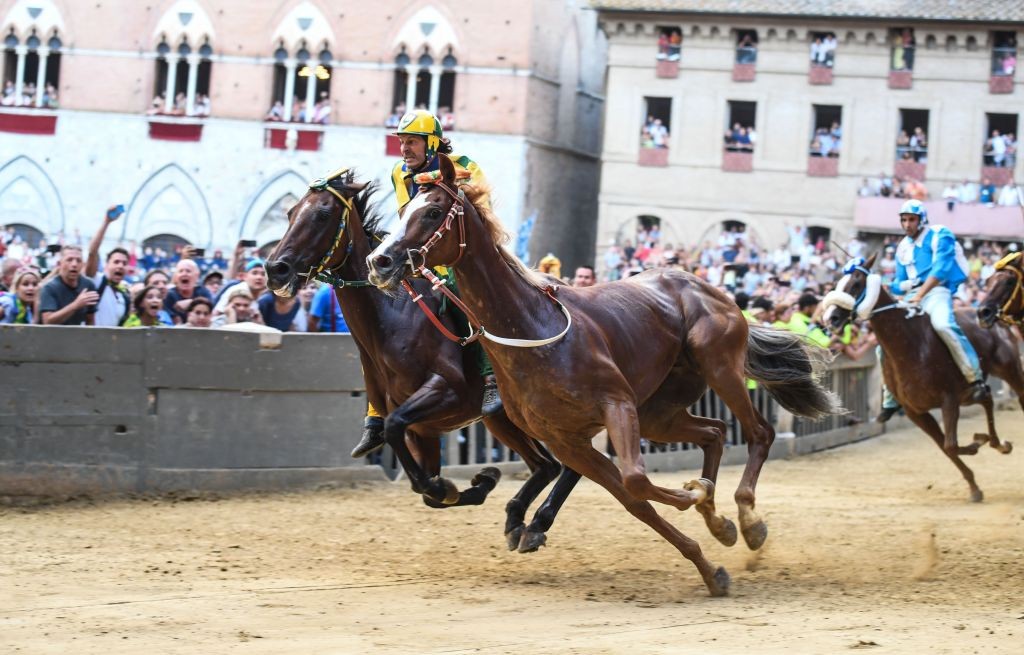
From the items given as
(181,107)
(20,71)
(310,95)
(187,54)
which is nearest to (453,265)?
(310,95)

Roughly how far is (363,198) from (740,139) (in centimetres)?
2997

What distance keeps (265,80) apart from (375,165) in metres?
4.29

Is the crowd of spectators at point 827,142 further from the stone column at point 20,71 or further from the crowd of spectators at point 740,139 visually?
the stone column at point 20,71

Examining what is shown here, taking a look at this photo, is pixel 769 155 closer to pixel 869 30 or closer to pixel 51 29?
pixel 869 30

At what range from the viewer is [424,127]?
28.7ft

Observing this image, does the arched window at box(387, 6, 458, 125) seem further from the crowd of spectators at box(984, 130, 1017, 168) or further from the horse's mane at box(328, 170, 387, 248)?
the horse's mane at box(328, 170, 387, 248)

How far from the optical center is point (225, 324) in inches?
487

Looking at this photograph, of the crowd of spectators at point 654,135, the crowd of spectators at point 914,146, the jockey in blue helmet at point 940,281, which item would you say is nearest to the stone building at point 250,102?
the crowd of spectators at point 654,135

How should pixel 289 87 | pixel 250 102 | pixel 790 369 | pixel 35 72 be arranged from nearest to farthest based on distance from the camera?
1. pixel 790 369
2. pixel 289 87
3. pixel 250 102
4. pixel 35 72

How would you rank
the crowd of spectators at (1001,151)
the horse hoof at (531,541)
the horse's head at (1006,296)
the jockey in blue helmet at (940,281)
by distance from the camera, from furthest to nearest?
the crowd of spectators at (1001,151) → the horse's head at (1006,296) → the jockey in blue helmet at (940,281) → the horse hoof at (531,541)

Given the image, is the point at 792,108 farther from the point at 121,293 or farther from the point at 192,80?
the point at 121,293

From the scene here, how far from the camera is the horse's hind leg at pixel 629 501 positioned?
25.5ft

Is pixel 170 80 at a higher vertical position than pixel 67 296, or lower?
higher

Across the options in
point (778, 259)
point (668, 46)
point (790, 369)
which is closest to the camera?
point (790, 369)
